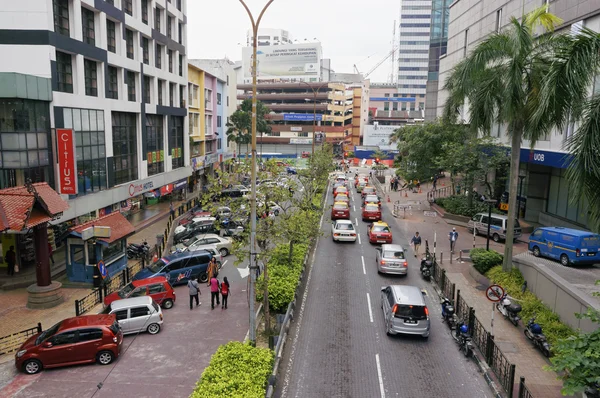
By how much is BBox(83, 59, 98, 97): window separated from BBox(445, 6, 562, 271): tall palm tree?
22466 mm

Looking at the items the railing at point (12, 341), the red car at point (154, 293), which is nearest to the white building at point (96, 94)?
the red car at point (154, 293)

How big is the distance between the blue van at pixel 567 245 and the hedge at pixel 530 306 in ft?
10.7

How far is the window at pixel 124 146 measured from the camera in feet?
108

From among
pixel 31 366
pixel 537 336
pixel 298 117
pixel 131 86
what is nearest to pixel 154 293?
pixel 31 366

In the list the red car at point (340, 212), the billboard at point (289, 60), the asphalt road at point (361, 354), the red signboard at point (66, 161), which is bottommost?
the asphalt road at point (361, 354)

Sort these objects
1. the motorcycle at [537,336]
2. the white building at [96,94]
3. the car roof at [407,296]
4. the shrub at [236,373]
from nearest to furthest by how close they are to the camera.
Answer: the shrub at [236,373] → the motorcycle at [537,336] → the car roof at [407,296] → the white building at [96,94]

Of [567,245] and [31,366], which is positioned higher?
[567,245]

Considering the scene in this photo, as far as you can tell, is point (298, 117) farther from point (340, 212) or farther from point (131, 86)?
point (131, 86)

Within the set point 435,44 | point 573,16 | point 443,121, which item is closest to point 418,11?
point 435,44

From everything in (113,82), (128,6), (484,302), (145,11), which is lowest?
(484,302)

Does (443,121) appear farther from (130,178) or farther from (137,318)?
(137,318)

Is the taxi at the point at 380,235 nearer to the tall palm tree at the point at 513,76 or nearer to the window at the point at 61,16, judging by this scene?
the tall palm tree at the point at 513,76

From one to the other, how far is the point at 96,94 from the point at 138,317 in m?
18.4

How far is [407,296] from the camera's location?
1714 centimetres
